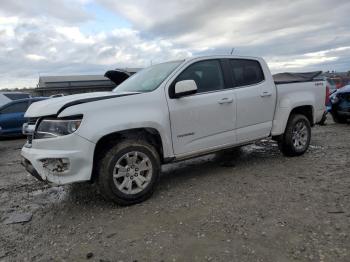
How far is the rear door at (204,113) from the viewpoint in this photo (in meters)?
5.15

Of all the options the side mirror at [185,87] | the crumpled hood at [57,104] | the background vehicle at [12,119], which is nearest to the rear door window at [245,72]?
the side mirror at [185,87]

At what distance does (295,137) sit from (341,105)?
5470mm

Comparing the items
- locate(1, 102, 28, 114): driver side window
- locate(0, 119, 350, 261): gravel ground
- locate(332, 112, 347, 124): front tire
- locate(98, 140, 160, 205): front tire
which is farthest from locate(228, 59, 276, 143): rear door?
locate(1, 102, 28, 114): driver side window

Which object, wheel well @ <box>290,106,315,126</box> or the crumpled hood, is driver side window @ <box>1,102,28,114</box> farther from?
wheel well @ <box>290,106,315,126</box>

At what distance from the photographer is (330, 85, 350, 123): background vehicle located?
11.2 m

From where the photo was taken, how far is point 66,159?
4352mm

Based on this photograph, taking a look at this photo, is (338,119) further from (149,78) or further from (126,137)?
(126,137)

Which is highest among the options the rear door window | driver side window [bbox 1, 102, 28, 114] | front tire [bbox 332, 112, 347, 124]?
the rear door window

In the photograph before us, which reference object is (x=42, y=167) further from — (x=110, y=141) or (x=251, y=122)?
(x=251, y=122)

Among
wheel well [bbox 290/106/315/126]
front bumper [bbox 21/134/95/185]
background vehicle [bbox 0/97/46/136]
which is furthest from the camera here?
background vehicle [bbox 0/97/46/136]

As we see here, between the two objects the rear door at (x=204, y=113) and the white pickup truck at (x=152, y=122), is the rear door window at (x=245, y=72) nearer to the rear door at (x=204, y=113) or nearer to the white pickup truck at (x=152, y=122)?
the white pickup truck at (x=152, y=122)

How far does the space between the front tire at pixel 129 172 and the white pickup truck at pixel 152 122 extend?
1cm

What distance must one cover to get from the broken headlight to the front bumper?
0.07 m

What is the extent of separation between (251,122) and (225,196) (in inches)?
65.0
